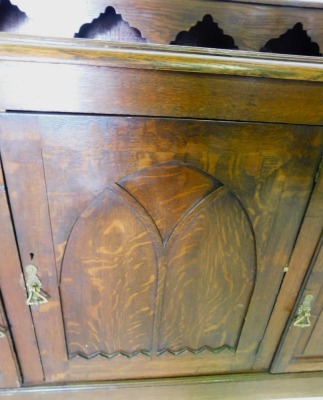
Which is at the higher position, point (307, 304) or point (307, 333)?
point (307, 304)

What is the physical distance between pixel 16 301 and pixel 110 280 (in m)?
0.18

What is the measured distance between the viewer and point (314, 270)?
652 mm

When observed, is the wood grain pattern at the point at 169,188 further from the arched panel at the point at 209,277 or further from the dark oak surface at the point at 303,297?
the dark oak surface at the point at 303,297

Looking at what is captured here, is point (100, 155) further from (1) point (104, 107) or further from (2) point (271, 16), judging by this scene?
(2) point (271, 16)

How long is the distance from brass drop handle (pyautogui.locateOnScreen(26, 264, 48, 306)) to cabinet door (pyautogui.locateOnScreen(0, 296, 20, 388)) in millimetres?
69

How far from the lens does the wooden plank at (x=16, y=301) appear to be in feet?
1.78

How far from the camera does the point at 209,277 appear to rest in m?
0.66

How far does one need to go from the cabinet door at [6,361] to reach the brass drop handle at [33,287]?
0.07 metres

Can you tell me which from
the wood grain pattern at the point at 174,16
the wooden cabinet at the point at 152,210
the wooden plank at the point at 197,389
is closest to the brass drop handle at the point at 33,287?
→ the wooden cabinet at the point at 152,210

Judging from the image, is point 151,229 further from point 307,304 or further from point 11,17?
point 11,17

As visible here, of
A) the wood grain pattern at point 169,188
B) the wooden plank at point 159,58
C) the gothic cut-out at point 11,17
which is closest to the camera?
the wooden plank at point 159,58

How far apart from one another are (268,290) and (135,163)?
1.32ft

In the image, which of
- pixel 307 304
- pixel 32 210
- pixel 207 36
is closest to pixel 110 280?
pixel 32 210

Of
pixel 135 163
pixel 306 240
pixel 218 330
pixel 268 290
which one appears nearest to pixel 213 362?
pixel 218 330
